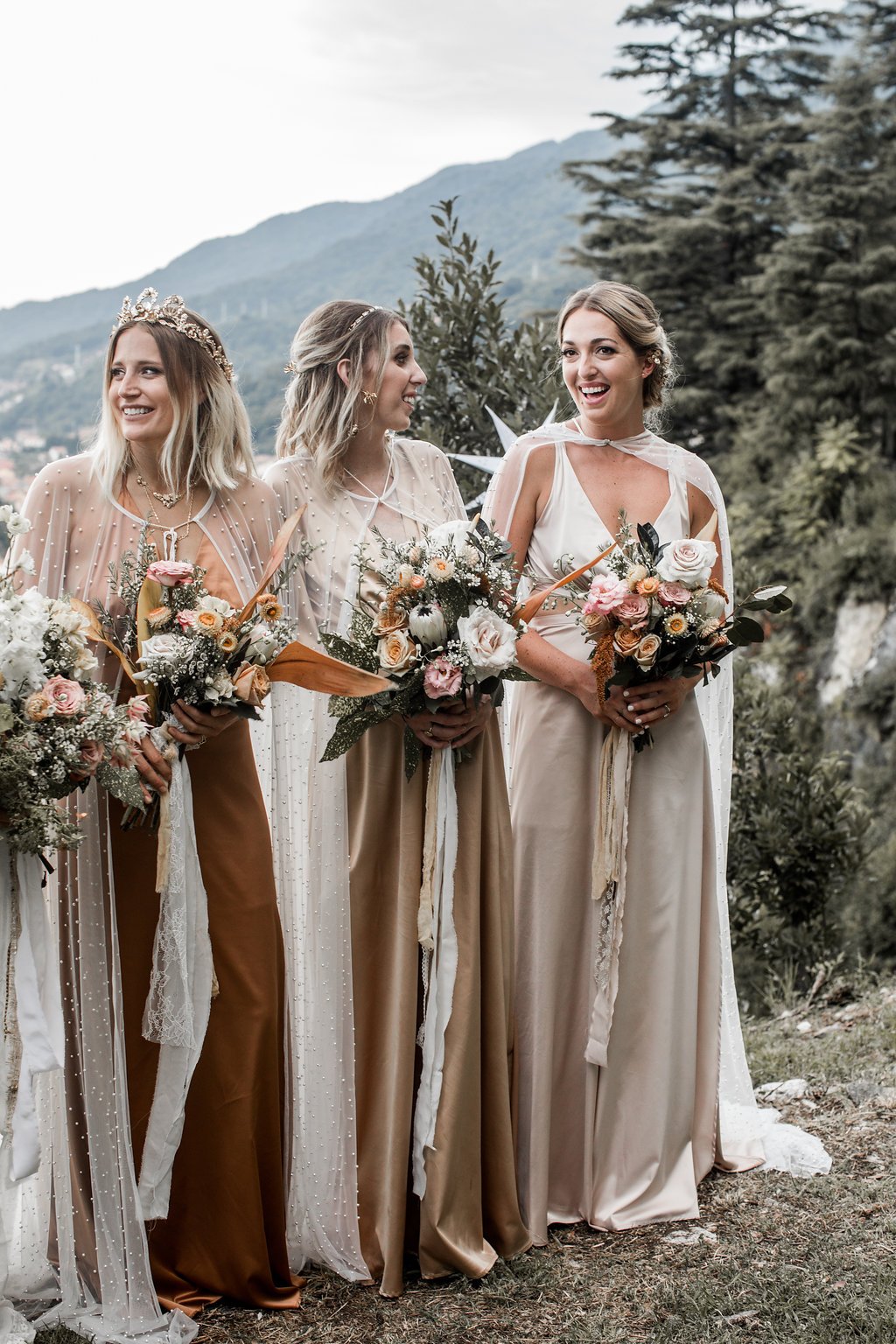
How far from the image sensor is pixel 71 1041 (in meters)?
3.60

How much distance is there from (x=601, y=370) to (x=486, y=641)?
126 centimetres

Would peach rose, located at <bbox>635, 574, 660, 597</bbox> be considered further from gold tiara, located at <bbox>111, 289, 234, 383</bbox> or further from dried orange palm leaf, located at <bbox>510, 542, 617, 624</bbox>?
gold tiara, located at <bbox>111, 289, 234, 383</bbox>

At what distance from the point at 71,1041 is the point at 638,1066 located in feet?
6.11

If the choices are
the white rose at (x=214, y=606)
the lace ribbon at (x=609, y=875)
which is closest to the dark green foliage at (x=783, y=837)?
the lace ribbon at (x=609, y=875)

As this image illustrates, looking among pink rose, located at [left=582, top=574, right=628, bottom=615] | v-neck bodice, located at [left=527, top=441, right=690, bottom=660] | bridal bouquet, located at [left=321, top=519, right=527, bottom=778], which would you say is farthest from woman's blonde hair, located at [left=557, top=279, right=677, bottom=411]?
bridal bouquet, located at [left=321, top=519, right=527, bottom=778]

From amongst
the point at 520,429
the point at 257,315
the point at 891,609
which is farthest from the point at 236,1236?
the point at 257,315

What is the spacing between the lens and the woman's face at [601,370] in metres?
4.17

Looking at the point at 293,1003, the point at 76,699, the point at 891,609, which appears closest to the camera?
the point at 76,699

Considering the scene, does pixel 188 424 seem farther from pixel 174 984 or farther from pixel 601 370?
pixel 174 984

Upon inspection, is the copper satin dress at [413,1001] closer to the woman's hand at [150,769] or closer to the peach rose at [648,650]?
the peach rose at [648,650]

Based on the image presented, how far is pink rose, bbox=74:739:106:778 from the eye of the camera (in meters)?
2.97

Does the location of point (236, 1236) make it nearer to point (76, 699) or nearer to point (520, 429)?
point (76, 699)

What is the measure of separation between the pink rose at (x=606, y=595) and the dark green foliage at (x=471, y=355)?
2518mm

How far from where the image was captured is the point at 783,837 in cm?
859
